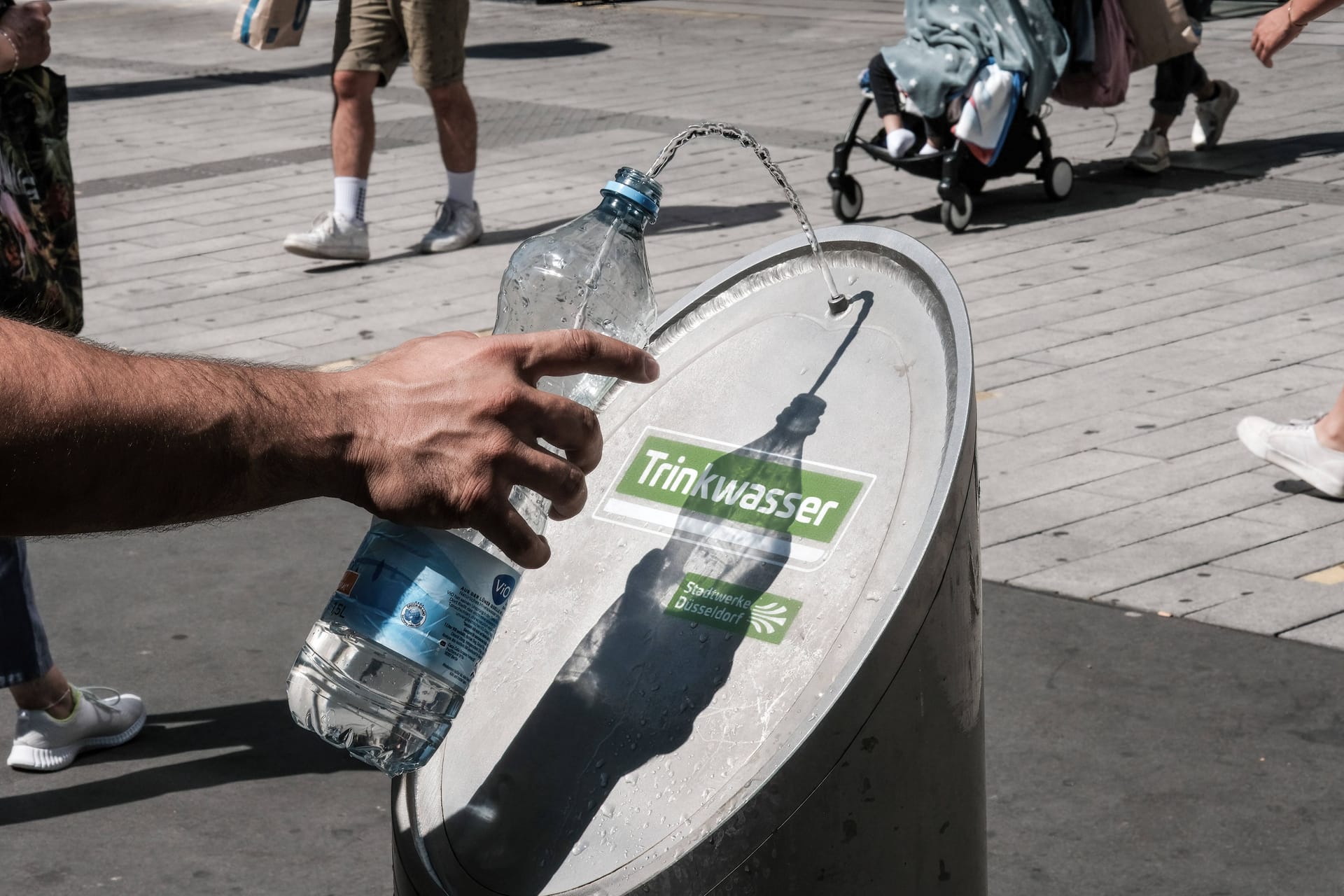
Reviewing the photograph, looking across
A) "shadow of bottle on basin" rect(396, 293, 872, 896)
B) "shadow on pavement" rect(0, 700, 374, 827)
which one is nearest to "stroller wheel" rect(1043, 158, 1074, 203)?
"shadow on pavement" rect(0, 700, 374, 827)

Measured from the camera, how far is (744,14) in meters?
15.5

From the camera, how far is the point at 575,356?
1512 mm

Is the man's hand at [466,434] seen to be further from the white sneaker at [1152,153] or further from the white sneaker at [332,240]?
the white sneaker at [1152,153]

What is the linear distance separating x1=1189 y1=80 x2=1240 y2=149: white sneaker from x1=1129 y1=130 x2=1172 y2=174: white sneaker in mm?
491

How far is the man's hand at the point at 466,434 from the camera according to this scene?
1427mm

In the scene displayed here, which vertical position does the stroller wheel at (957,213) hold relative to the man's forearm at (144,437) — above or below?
below

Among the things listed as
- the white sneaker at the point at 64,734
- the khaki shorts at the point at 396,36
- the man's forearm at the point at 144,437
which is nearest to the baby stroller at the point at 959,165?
the khaki shorts at the point at 396,36

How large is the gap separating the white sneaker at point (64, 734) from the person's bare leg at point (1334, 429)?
116 inches

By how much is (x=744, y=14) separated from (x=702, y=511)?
14.4m

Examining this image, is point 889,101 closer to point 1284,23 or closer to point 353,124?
point 1284,23

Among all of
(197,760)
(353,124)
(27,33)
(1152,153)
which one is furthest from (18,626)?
(1152,153)

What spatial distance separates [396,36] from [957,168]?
8.12ft

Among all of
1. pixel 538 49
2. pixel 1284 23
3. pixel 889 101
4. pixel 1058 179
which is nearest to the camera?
pixel 1284 23

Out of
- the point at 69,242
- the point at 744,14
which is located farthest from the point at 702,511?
the point at 744,14
